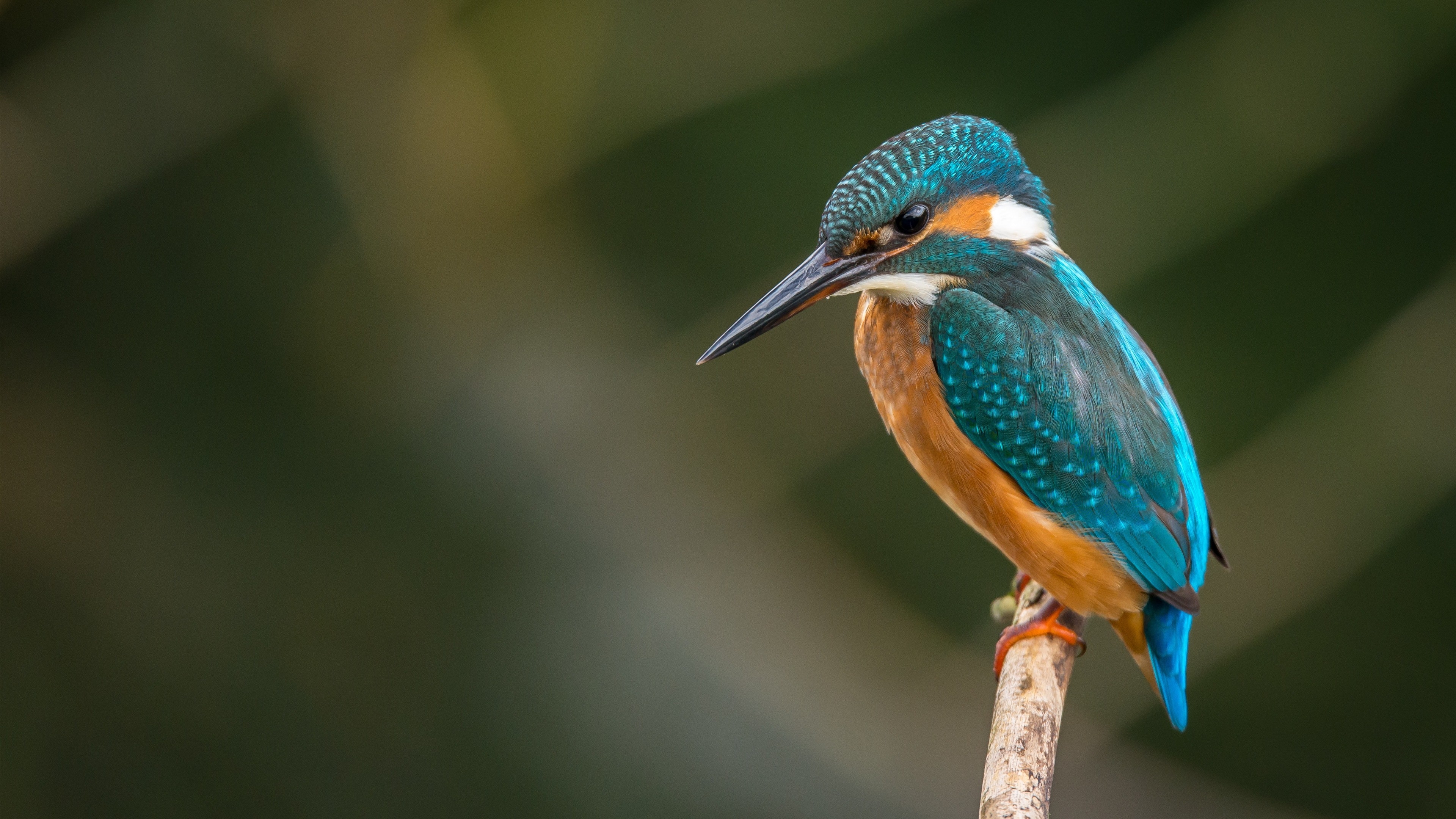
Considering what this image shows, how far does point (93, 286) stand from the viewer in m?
2.63

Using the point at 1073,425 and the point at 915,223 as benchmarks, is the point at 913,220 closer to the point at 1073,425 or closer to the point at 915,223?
the point at 915,223

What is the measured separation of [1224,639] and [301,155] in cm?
248

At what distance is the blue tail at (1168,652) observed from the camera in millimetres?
1548

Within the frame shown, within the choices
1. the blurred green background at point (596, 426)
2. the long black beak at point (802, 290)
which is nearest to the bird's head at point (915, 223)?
the long black beak at point (802, 290)

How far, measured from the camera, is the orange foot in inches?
62.6

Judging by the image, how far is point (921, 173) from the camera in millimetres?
1347

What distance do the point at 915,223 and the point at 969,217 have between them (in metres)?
0.10

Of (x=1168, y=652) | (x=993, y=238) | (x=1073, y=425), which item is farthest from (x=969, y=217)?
(x=1168, y=652)

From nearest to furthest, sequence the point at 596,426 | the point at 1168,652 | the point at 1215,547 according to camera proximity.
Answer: the point at 1168,652, the point at 1215,547, the point at 596,426

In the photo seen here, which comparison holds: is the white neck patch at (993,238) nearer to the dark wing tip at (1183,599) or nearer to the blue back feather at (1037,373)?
the blue back feather at (1037,373)

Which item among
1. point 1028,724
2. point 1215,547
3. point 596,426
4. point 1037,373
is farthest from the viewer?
point 596,426

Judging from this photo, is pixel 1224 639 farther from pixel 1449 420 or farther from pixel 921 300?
pixel 921 300

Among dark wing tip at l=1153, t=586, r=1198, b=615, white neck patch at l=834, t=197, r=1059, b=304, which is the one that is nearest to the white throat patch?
white neck patch at l=834, t=197, r=1059, b=304

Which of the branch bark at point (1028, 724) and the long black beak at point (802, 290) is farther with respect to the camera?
the long black beak at point (802, 290)
